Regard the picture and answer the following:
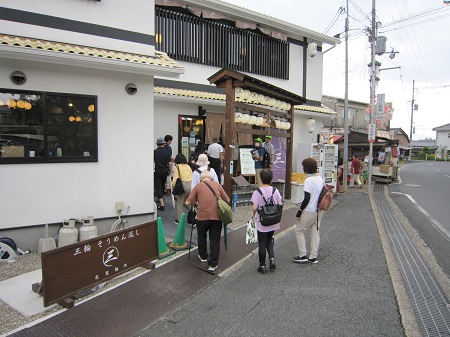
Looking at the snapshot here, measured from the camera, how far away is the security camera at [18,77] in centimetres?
588

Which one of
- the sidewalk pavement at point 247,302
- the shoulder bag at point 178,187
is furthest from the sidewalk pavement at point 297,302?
the shoulder bag at point 178,187

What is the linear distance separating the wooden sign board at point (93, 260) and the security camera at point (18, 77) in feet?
12.0

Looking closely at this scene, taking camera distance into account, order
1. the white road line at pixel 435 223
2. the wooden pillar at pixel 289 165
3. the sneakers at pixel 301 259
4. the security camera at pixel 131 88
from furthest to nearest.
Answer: the wooden pillar at pixel 289 165, the white road line at pixel 435 223, the security camera at pixel 131 88, the sneakers at pixel 301 259

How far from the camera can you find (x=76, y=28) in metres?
6.70

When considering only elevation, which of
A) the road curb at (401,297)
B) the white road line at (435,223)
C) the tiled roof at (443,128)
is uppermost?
the tiled roof at (443,128)

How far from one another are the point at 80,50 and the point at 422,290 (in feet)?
23.7

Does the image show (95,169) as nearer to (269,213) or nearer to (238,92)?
(269,213)

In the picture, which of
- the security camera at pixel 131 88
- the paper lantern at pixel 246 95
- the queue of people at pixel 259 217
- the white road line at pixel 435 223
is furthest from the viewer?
the paper lantern at pixel 246 95

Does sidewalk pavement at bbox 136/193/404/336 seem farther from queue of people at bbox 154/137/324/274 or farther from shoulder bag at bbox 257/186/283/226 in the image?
shoulder bag at bbox 257/186/283/226

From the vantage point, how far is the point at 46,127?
6.24 metres

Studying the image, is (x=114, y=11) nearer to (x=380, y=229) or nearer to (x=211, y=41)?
(x=211, y=41)

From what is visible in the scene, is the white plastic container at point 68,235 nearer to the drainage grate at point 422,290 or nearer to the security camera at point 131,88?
the security camera at point 131,88

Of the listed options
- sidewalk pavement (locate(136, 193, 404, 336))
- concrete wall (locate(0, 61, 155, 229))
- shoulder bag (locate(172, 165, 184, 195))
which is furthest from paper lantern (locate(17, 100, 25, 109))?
sidewalk pavement (locate(136, 193, 404, 336))

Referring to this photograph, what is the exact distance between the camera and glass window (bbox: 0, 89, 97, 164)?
595 centimetres
